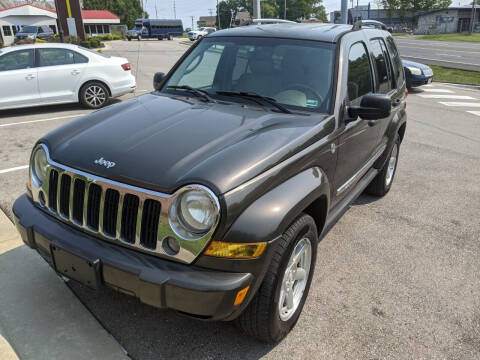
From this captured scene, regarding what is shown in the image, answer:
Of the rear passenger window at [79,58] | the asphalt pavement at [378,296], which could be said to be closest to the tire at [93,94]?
the rear passenger window at [79,58]

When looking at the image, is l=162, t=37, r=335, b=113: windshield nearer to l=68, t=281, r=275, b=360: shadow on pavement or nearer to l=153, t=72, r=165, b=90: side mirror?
l=153, t=72, r=165, b=90: side mirror

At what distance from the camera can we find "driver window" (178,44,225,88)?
3.85 metres

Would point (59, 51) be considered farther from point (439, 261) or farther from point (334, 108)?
point (439, 261)

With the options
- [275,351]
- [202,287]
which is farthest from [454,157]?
[202,287]

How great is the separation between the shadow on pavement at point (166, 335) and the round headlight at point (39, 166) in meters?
0.85

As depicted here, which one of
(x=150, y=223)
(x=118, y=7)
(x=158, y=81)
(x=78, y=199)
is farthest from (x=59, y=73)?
(x=118, y=7)

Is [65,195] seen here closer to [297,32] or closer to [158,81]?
[158,81]

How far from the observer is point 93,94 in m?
9.53

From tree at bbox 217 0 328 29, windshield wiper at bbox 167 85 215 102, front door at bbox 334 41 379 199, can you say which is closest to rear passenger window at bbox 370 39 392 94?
front door at bbox 334 41 379 199

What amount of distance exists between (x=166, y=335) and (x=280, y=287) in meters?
0.85

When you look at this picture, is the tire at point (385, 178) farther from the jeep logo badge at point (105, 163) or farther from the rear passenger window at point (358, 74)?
the jeep logo badge at point (105, 163)

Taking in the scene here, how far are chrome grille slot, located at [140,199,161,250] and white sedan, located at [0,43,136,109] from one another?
7.80 meters

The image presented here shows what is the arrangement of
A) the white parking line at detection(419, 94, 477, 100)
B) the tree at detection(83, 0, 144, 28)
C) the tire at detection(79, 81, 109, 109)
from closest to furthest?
the tire at detection(79, 81, 109, 109), the white parking line at detection(419, 94, 477, 100), the tree at detection(83, 0, 144, 28)

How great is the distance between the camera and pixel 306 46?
3.54 m
